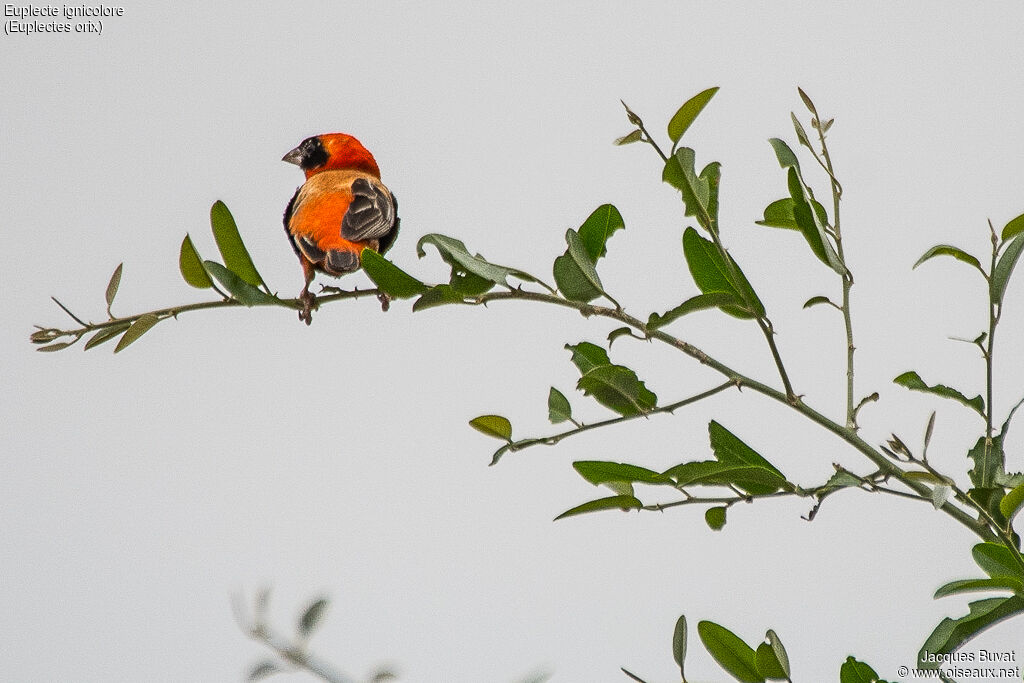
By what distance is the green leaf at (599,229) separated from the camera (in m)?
0.65

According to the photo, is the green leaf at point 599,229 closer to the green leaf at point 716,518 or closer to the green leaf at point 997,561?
the green leaf at point 716,518

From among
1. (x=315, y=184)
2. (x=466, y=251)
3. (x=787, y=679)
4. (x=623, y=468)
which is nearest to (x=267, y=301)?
(x=466, y=251)

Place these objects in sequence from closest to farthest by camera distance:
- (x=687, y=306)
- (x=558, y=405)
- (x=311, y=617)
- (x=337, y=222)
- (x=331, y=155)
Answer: (x=311, y=617) → (x=687, y=306) → (x=558, y=405) → (x=337, y=222) → (x=331, y=155)

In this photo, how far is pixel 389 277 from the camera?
1.99 ft

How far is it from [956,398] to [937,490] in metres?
0.15

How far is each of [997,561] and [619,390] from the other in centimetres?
23

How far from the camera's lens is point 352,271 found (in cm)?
105

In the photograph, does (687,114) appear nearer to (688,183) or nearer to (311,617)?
(688,183)

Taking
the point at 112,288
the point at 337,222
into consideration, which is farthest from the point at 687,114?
the point at 337,222

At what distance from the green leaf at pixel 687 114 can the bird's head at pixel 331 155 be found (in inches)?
41.7

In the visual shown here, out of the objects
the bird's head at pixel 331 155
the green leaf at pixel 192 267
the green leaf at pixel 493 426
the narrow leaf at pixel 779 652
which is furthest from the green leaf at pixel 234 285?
the bird's head at pixel 331 155

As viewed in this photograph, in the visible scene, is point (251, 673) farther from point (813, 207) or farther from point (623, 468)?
point (813, 207)

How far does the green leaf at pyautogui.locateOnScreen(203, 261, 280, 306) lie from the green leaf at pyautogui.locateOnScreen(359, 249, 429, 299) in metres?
0.06

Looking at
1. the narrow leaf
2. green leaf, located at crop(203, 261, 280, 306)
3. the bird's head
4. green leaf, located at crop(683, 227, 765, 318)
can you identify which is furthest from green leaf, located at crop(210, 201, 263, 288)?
the bird's head
